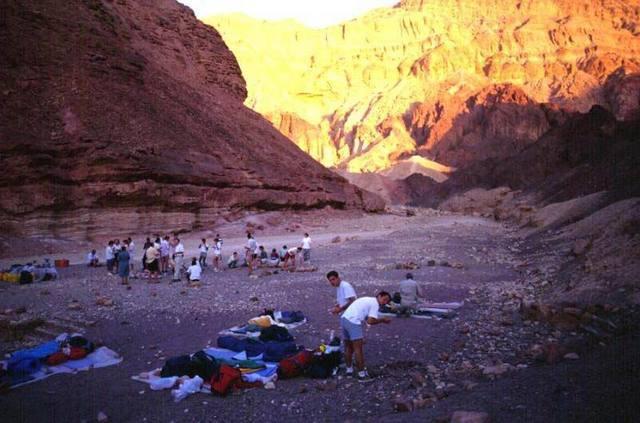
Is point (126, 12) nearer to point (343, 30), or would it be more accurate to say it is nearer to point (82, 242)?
point (82, 242)

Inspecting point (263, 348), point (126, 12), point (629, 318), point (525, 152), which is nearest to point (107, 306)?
point (263, 348)

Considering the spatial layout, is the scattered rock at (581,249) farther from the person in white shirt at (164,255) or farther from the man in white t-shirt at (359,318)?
the person in white shirt at (164,255)

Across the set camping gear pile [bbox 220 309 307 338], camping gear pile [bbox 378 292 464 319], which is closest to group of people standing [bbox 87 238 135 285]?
camping gear pile [bbox 220 309 307 338]

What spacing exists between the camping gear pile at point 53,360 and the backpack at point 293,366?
Answer: 323cm

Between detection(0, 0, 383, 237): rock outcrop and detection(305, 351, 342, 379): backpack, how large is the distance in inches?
908

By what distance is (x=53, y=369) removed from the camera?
Result: 8.24 m

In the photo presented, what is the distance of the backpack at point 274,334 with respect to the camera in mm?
9195

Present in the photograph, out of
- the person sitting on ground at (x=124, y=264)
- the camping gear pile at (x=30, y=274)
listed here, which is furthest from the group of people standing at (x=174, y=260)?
the camping gear pile at (x=30, y=274)

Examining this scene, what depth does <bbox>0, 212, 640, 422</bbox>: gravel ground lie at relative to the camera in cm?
587

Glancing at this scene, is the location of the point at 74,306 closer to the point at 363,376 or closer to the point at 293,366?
the point at 293,366

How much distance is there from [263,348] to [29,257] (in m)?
19.0

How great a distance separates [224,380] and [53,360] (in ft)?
11.1

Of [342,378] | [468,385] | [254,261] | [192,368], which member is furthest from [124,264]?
[468,385]

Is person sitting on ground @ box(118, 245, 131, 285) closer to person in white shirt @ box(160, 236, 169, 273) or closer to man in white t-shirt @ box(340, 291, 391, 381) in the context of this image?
person in white shirt @ box(160, 236, 169, 273)
